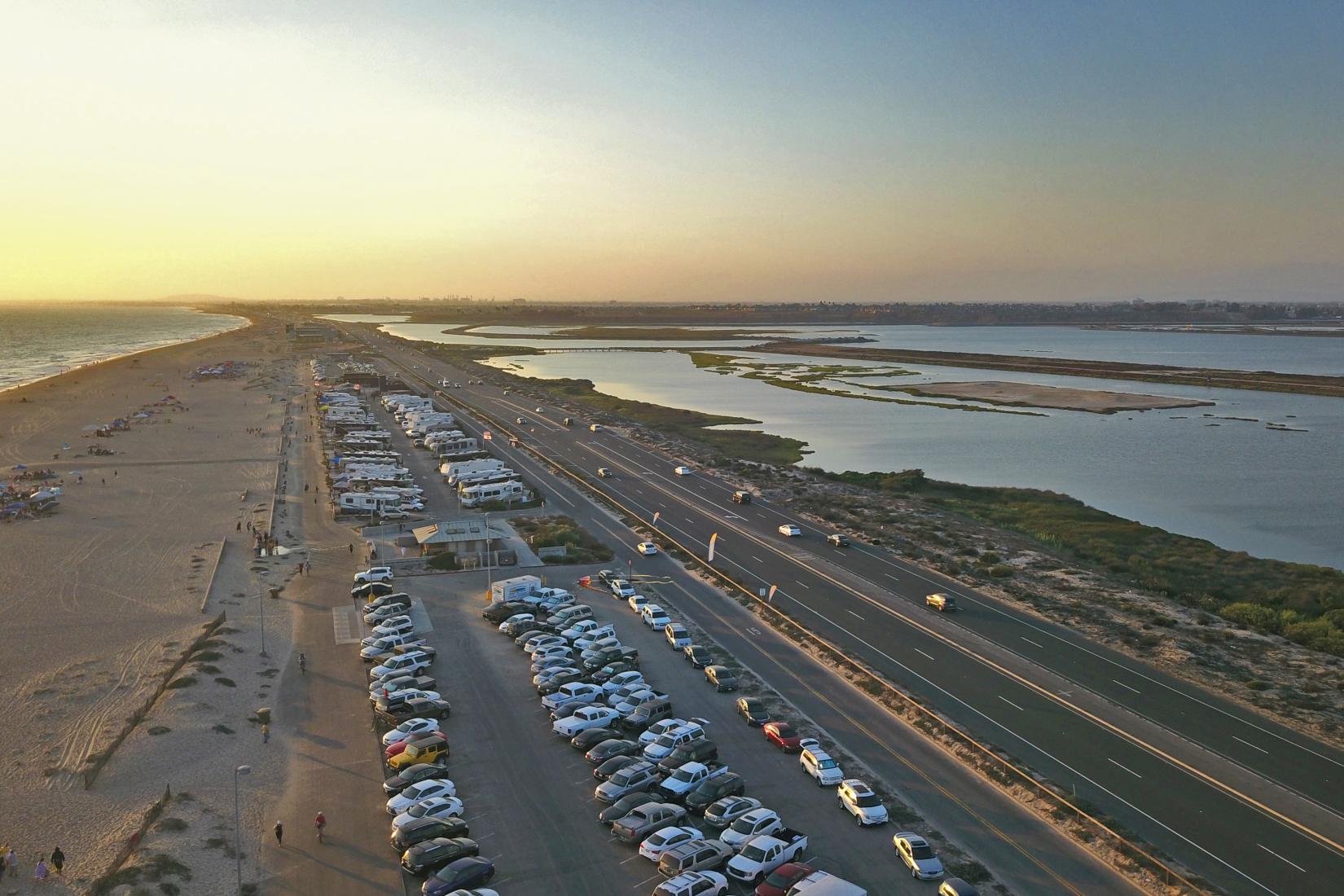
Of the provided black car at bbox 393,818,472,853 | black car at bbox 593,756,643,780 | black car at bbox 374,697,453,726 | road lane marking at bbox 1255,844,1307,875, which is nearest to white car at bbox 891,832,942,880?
black car at bbox 593,756,643,780

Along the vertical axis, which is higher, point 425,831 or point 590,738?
point 425,831

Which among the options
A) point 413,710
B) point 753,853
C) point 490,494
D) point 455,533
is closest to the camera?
point 753,853

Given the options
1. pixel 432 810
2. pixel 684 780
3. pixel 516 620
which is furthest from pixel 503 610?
pixel 684 780

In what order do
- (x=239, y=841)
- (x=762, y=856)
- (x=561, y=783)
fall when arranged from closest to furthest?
(x=762, y=856) → (x=239, y=841) → (x=561, y=783)

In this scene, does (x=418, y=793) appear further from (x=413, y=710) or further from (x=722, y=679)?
(x=722, y=679)

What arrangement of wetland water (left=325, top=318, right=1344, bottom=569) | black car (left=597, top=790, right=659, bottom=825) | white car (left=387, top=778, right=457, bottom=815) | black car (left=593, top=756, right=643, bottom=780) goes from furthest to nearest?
wetland water (left=325, top=318, right=1344, bottom=569)
black car (left=593, top=756, right=643, bottom=780)
white car (left=387, top=778, right=457, bottom=815)
black car (left=597, top=790, right=659, bottom=825)

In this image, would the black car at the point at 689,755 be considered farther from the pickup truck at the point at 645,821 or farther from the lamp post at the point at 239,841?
the lamp post at the point at 239,841

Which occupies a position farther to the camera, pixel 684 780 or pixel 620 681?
pixel 620 681

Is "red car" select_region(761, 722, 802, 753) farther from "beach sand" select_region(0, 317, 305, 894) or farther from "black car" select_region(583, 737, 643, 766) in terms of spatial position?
"beach sand" select_region(0, 317, 305, 894)

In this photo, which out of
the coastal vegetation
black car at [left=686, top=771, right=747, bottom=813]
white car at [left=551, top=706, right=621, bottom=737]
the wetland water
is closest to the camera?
black car at [left=686, top=771, right=747, bottom=813]
